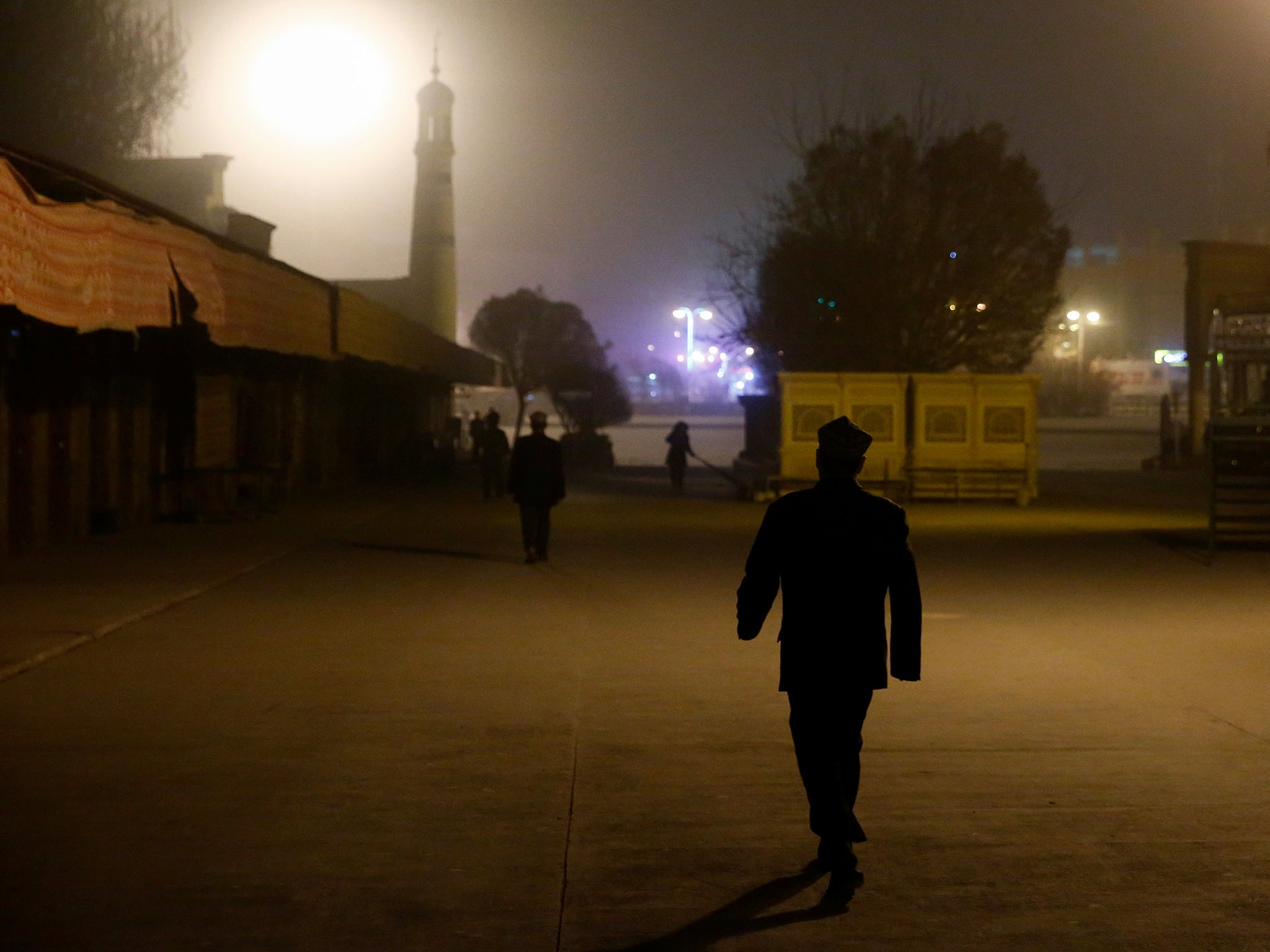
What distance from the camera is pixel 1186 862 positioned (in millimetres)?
5809

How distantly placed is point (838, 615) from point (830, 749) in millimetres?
489

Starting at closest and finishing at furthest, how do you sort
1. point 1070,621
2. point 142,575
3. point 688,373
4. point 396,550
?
1. point 1070,621
2. point 142,575
3. point 396,550
4. point 688,373

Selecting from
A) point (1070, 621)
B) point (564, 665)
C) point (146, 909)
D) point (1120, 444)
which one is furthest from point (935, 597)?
point (1120, 444)

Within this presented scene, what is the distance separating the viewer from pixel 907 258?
38.8m

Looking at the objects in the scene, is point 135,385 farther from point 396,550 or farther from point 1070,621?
point 1070,621

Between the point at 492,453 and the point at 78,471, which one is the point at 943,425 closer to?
the point at 492,453

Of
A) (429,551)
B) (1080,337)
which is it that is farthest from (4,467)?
(1080,337)

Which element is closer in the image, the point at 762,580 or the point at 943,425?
the point at 762,580

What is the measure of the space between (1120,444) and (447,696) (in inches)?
2200

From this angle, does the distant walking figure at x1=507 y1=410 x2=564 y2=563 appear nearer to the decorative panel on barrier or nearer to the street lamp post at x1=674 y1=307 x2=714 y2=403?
the decorative panel on barrier

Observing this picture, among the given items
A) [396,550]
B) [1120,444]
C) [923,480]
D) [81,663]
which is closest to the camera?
[81,663]

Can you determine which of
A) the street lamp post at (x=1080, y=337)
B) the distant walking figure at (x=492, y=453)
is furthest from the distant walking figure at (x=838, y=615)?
the street lamp post at (x=1080, y=337)

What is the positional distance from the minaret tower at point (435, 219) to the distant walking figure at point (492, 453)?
59.7 metres

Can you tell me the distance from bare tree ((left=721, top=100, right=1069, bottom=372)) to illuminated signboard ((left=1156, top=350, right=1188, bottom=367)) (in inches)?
1617
